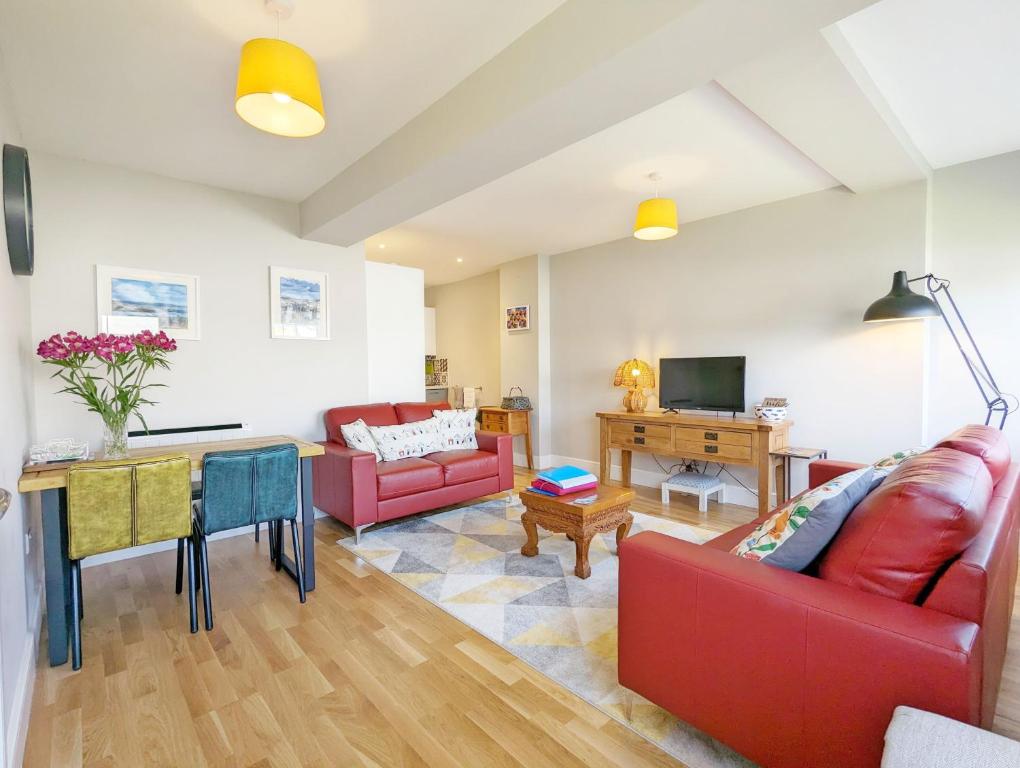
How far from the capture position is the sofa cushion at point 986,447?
1.68m

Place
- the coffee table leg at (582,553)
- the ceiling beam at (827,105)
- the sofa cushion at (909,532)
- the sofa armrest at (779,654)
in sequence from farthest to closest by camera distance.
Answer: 1. the coffee table leg at (582,553)
2. the ceiling beam at (827,105)
3. the sofa cushion at (909,532)
4. the sofa armrest at (779,654)

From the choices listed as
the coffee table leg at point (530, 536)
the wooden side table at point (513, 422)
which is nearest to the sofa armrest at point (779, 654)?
the coffee table leg at point (530, 536)

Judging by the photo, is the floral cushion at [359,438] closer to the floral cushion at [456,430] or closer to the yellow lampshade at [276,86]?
the floral cushion at [456,430]

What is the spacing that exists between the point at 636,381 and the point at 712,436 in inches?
37.3

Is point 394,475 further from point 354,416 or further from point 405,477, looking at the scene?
point 354,416

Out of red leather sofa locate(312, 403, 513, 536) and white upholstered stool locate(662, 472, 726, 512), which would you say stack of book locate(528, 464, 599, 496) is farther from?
white upholstered stool locate(662, 472, 726, 512)

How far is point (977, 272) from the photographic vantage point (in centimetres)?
319

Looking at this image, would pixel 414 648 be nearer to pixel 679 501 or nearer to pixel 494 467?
pixel 494 467

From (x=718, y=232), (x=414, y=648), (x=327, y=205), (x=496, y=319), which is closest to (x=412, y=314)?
(x=327, y=205)

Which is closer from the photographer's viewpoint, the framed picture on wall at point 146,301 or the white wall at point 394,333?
the framed picture on wall at point 146,301

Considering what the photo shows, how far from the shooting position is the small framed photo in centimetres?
576

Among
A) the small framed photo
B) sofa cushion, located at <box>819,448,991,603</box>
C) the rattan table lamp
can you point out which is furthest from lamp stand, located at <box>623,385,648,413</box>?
sofa cushion, located at <box>819,448,991,603</box>

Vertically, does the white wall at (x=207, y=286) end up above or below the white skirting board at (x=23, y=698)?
above

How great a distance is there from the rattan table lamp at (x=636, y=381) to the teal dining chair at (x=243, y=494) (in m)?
3.08
